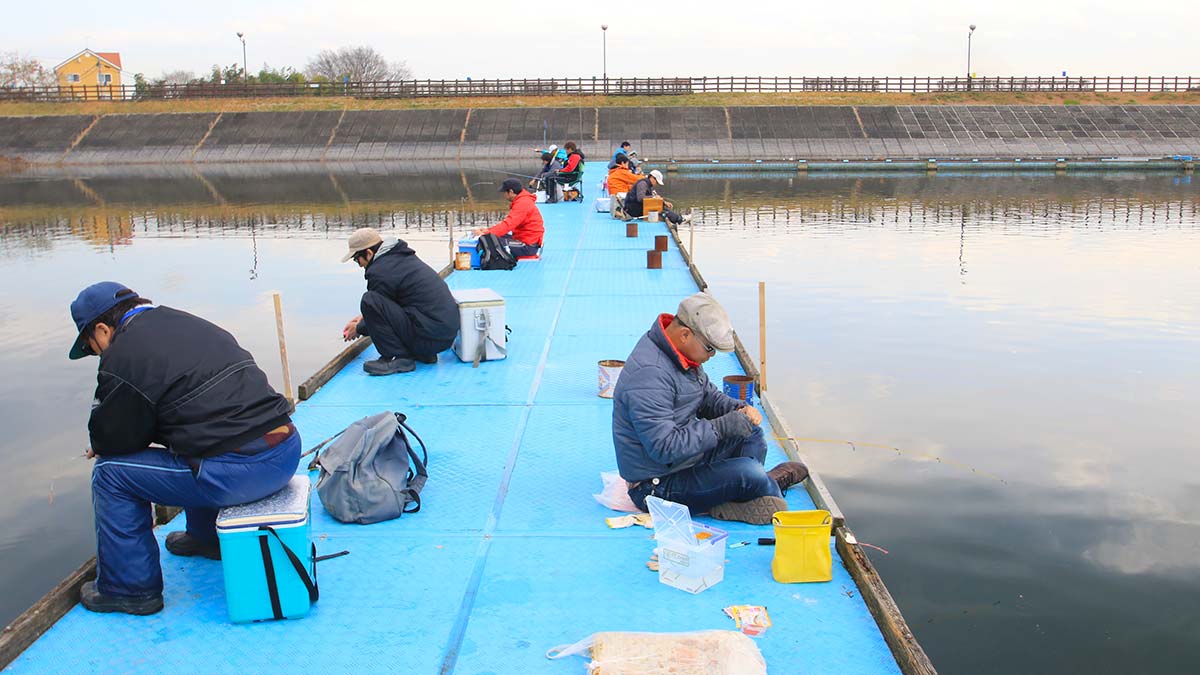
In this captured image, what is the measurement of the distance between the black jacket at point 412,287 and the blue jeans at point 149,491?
3.81 metres

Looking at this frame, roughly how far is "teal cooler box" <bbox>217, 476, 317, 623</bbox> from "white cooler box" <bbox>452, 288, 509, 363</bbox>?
14.1 feet

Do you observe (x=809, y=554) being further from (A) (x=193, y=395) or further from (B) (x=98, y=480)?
(B) (x=98, y=480)

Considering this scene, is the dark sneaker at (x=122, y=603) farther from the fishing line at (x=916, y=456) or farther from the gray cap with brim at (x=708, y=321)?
the fishing line at (x=916, y=456)

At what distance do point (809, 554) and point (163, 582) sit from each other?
270cm

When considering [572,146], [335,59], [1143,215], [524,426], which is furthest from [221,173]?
[335,59]

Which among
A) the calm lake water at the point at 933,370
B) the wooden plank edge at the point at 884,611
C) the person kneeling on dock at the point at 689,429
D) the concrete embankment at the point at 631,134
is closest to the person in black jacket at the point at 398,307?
the calm lake water at the point at 933,370

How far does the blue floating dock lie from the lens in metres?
3.87

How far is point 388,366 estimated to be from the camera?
8141mm

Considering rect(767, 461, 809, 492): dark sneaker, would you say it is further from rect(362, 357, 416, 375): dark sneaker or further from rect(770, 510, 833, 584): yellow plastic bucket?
rect(362, 357, 416, 375): dark sneaker

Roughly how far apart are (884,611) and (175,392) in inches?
110

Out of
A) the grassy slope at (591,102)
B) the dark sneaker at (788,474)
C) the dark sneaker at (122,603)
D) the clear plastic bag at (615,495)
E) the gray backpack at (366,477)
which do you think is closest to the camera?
the dark sneaker at (122,603)

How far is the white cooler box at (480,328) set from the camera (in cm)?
841

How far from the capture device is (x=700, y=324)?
4.56 metres

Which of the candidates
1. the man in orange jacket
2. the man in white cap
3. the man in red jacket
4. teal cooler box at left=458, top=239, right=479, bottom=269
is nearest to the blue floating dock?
teal cooler box at left=458, top=239, right=479, bottom=269
